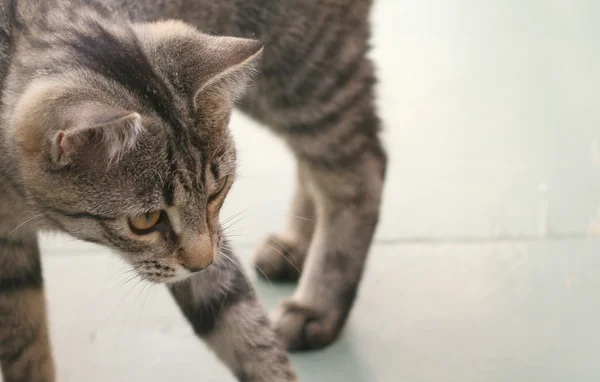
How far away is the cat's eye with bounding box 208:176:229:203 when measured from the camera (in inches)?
50.8

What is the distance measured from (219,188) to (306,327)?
0.60 metres

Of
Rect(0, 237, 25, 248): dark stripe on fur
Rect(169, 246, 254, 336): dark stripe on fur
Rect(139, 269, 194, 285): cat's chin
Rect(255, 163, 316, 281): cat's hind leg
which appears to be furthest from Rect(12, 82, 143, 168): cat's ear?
Rect(255, 163, 316, 281): cat's hind leg

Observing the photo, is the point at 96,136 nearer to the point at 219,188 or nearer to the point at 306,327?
the point at 219,188

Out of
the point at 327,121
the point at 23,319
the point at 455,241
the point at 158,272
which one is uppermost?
the point at 158,272

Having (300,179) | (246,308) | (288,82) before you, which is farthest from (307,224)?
(246,308)

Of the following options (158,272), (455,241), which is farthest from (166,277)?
(455,241)

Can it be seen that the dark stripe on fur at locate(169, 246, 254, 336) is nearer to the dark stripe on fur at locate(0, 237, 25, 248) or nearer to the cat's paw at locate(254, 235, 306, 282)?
the dark stripe on fur at locate(0, 237, 25, 248)

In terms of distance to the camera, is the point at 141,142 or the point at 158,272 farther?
the point at 158,272

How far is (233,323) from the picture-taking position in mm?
1479

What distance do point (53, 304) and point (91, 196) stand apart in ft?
2.92

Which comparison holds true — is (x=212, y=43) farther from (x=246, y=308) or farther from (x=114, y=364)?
(x=114, y=364)

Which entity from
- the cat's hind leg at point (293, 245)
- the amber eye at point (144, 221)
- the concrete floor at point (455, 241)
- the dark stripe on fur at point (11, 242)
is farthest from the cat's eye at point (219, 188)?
the cat's hind leg at point (293, 245)

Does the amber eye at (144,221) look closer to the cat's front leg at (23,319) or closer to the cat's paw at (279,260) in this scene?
the cat's front leg at (23,319)

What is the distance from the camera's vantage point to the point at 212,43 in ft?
4.20
